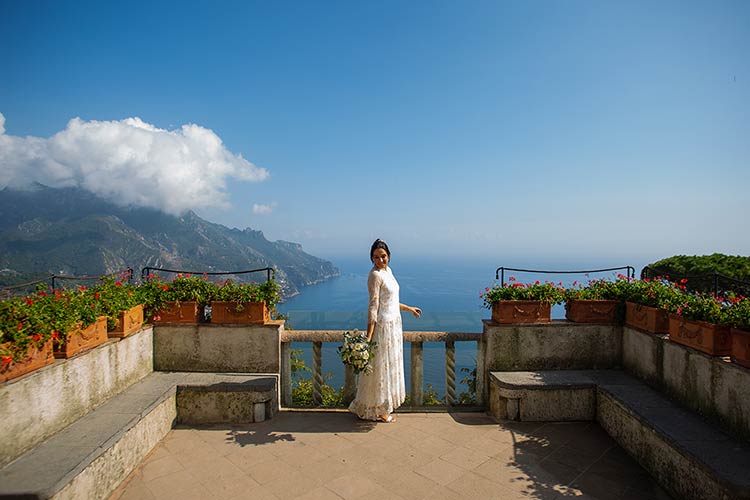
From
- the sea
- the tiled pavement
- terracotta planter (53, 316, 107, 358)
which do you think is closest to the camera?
the tiled pavement

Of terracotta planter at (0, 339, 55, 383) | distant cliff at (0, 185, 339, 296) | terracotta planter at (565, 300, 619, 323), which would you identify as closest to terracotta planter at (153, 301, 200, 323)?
terracotta planter at (0, 339, 55, 383)

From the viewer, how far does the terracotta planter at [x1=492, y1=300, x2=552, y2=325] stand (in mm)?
5250

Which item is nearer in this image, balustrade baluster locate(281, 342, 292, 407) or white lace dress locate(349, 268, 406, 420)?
white lace dress locate(349, 268, 406, 420)

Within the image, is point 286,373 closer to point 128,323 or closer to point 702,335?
point 128,323

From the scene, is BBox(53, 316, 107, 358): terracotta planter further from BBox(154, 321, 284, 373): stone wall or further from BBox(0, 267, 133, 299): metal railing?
BBox(154, 321, 284, 373): stone wall

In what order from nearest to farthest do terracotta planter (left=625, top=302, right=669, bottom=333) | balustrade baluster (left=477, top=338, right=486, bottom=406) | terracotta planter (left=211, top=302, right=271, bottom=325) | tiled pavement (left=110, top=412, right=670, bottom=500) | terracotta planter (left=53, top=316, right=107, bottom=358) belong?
tiled pavement (left=110, top=412, right=670, bottom=500), terracotta planter (left=53, top=316, right=107, bottom=358), terracotta planter (left=625, top=302, right=669, bottom=333), terracotta planter (left=211, top=302, right=271, bottom=325), balustrade baluster (left=477, top=338, right=486, bottom=406)

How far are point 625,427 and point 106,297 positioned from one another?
597 centimetres

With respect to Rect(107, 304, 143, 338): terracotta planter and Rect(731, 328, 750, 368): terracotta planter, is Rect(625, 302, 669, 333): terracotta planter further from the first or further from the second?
Rect(107, 304, 143, 338): terracotta planter

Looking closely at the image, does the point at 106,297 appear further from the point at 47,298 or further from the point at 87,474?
the point at 87,474

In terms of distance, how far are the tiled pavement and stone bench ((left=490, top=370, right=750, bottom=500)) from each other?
179 mm

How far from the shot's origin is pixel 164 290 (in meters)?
5.21

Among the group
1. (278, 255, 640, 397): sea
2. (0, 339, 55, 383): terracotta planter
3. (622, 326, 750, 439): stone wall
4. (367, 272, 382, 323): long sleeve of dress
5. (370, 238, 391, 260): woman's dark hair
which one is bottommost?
(278, 255, 640, 397): sea

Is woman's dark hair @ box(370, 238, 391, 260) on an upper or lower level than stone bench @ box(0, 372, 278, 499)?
upper

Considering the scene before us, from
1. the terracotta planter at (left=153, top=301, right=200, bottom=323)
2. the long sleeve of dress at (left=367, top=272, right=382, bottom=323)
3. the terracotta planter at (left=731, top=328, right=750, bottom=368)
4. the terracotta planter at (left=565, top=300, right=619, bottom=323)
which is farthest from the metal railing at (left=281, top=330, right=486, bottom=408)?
the terracotta planter at (left=731, top=328, right=750, bottom=368)
